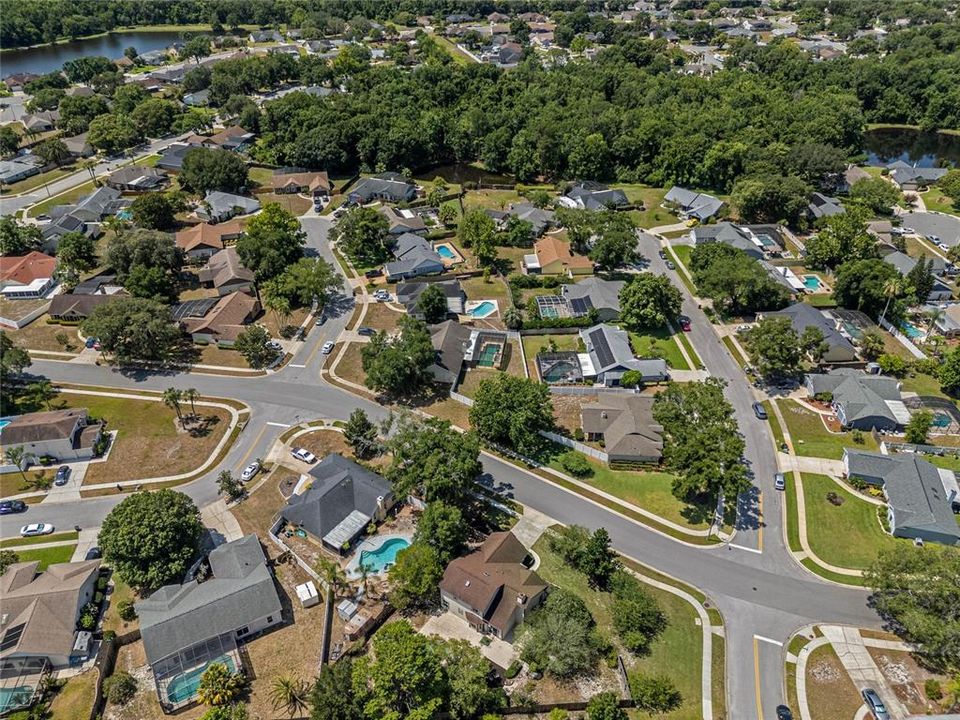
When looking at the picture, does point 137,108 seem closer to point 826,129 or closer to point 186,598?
point 186,598

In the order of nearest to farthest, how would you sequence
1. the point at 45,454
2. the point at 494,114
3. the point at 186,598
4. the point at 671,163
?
the point at 186,598, the point at 45,454, the point at 671,163, the point at 494,114

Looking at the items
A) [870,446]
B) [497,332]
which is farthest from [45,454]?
[870,446]

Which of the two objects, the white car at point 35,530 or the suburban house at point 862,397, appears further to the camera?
the suburban house at point 862,397

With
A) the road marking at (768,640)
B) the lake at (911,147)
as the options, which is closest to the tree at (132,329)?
the road marking at (768,640)

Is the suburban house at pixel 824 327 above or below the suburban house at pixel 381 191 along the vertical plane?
below

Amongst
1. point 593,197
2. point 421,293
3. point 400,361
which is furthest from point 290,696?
point 593,197

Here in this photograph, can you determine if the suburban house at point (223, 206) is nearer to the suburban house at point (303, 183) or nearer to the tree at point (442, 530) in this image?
the suburban house at point (303, 183)

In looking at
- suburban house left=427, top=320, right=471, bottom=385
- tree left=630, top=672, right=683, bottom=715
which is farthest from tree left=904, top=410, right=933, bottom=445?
suburban house left=427, top=320, right=471, bottom=385
